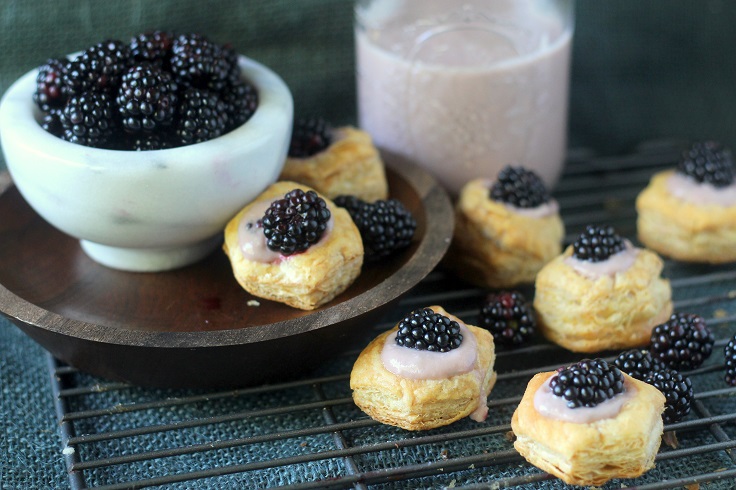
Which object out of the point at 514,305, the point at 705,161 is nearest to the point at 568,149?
the point at 705,161

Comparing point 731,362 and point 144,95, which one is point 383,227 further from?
point 731,362

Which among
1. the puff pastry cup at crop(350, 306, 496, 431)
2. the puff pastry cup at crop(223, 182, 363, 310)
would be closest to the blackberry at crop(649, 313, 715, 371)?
the puff pastry cup at crop(350, 306, 496, 431)

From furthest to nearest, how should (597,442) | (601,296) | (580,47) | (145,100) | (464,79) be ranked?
1. (580,47)
2. (464,79)
3. (601,296)
4. (145,100)
5. (597,442)

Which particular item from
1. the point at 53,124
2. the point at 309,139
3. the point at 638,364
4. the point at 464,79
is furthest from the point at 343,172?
the point at 638,364

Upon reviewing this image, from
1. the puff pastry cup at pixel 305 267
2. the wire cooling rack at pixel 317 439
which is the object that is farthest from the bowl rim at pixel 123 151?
the wire cooling rack at pixel 317 439

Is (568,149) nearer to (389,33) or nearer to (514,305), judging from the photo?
(389,33)

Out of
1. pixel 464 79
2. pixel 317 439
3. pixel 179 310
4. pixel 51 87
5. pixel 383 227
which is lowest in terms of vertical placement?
pixel 317 439
